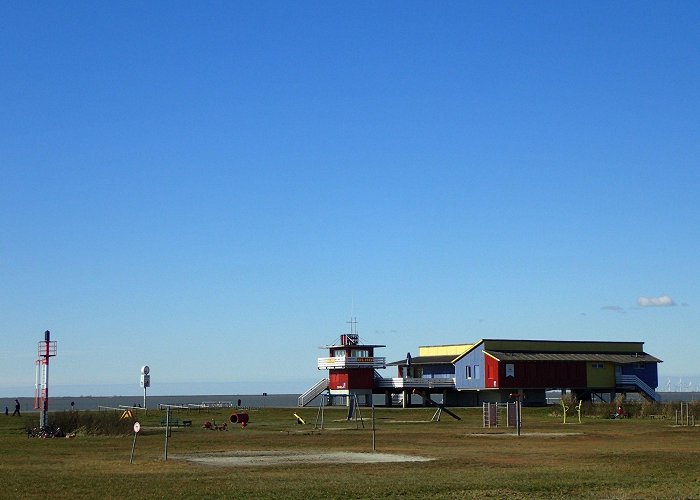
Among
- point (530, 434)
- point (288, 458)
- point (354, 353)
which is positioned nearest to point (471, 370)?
point (354, 353)

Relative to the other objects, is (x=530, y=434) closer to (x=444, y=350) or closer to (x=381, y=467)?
(x=381, y=467)

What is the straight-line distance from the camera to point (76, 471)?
35.7 m

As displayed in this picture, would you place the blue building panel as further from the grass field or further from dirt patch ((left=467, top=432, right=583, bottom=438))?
dirt patch ((left=467, top=432, right=583, bottom=438))

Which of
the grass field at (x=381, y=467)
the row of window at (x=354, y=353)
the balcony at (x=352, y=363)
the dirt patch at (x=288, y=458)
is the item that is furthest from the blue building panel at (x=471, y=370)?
the dirt patch at (x=288, y=458)

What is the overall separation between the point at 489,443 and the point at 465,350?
68022mm

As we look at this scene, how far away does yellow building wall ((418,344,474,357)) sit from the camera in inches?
4732

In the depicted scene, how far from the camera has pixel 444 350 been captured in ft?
410

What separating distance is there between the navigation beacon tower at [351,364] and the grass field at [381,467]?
43.4 m

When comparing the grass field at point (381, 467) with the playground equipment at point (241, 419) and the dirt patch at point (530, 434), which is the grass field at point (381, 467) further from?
the playground equipment at point (241, 419)

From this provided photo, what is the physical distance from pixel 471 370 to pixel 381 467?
254 ft

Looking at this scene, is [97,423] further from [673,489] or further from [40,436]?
[673,489]

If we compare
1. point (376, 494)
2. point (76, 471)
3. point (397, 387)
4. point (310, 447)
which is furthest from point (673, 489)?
point (397, 387)

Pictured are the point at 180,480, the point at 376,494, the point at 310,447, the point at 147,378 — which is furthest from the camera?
the point at 310,447

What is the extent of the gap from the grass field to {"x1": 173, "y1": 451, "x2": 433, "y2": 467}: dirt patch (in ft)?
2.12
